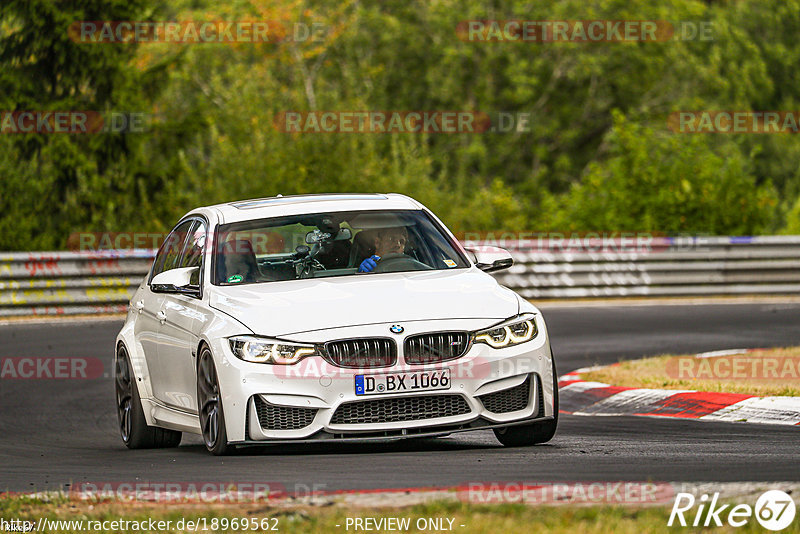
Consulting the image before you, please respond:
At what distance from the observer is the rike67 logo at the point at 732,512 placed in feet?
17.8

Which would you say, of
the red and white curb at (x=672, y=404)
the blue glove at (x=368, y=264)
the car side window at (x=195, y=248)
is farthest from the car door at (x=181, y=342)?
the red and white curb at (x=672, y=404)

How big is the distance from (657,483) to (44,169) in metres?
22.0

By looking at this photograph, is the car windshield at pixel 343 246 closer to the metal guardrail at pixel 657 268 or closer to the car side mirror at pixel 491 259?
the car side mirror at pixel 491 259

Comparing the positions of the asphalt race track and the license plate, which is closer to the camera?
the asphalt race track

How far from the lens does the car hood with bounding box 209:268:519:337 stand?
8320 mm

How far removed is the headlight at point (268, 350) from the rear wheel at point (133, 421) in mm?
2086

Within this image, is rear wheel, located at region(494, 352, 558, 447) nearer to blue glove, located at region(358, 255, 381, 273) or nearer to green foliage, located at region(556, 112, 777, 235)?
blue glove, located at region(358, 255, 381, 273)

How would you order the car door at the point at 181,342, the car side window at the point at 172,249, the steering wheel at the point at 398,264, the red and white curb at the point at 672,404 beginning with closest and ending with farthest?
1. the car door at the point at 181,342
2. the steering wheel at the point at 398,264
3. the red and white curb at the point at 672,404
4. the car side window at the point at 172,249

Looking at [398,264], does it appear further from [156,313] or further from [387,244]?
[156,313]

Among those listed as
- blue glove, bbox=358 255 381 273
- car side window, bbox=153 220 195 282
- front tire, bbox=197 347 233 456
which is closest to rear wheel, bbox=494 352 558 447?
blue glove, bbox=358 255 381 273

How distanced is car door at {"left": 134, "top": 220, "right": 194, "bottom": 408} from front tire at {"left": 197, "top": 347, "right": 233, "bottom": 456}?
888 mm

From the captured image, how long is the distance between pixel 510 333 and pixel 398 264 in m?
1.24

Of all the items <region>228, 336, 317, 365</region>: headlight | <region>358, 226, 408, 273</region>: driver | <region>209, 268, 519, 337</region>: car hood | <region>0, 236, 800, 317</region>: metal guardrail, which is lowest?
<region>0, 236, 800, 317</region>: metal guardrail

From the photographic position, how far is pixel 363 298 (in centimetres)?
855
